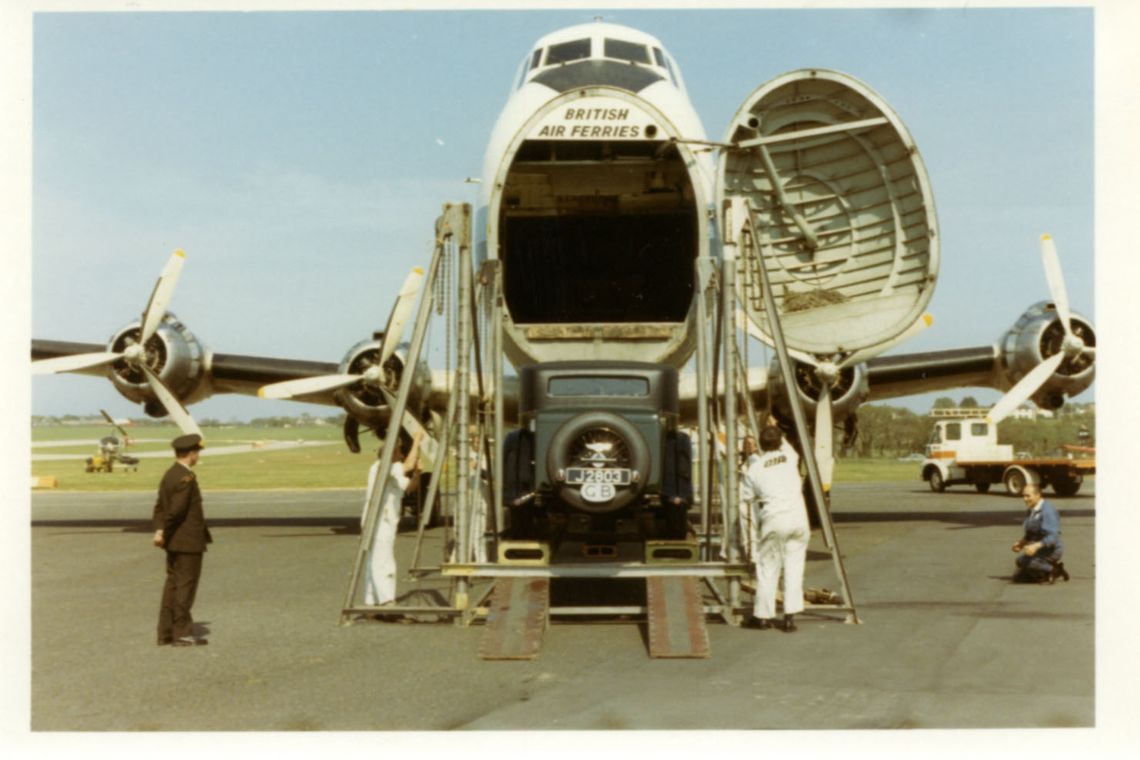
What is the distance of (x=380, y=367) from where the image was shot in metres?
17.8

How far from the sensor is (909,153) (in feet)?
39.0

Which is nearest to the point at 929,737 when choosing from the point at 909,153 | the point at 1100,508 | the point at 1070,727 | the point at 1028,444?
the point at 1070,727

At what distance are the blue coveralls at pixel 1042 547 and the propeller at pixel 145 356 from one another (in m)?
13.0

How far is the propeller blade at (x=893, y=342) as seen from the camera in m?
11.9

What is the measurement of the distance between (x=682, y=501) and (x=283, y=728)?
5.27m

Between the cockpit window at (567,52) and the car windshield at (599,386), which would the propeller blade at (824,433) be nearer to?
the car windshield at (599,386)

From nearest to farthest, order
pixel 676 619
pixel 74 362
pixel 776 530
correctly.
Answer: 1. pixel 676 619
2. pixel 776 530
3. pixel 74 362

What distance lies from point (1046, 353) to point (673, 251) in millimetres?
7562

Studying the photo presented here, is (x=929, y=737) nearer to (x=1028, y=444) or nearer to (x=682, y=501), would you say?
(x=682, y=501)

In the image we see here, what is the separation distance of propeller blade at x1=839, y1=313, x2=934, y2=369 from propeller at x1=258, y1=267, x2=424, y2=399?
26.0 ft

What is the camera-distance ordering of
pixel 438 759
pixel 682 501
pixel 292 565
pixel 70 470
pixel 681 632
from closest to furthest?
pixel 438 759 < pixel 681 632 < pixel 682 501 < pixel 292 565 < pixel 70 470

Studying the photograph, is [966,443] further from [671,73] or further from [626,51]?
[626,51]

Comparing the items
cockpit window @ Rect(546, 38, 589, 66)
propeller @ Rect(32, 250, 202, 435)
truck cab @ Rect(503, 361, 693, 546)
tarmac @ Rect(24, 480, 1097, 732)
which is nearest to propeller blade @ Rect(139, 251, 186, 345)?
propeller @ Rect(32, 250, 202, 435)

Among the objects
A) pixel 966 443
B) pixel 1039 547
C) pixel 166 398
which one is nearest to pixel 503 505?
pixel 1039 547
